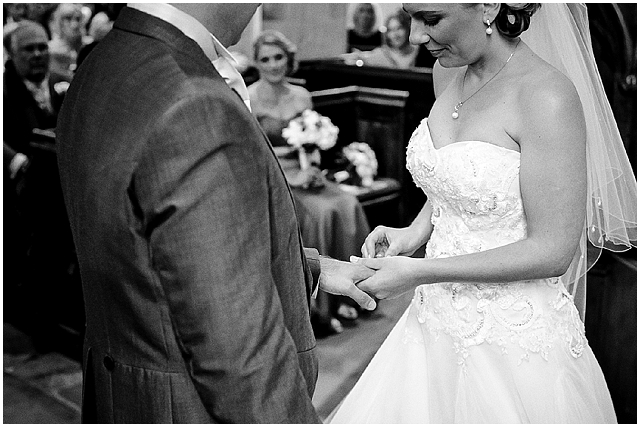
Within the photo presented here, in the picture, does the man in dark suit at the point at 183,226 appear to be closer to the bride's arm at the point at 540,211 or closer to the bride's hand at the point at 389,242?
the bride's arm at the point at 540,211

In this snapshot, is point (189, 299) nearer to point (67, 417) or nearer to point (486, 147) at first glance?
point (486, 147)

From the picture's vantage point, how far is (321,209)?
5.39 meters

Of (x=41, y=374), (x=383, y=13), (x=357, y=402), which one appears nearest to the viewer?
(x=357, y=402)

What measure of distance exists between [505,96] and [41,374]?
3.53 m

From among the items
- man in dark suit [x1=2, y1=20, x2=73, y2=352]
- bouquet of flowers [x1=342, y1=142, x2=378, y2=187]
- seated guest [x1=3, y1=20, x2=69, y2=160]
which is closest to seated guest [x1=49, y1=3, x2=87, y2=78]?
seated guest [x1=3, y1=20, x2=69, y2=160]

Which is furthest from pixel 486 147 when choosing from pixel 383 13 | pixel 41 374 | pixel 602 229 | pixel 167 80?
pixel 383 13

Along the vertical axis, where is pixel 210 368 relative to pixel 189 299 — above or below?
below

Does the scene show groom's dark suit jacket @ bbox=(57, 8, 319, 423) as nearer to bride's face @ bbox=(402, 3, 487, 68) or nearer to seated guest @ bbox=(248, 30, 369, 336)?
bride's face @ bbox=(402, 3, 487, 68)

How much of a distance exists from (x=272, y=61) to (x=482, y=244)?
13.1ft

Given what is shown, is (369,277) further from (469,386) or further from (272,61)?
(272,61)

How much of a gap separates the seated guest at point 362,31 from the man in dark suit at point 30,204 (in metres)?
6.78

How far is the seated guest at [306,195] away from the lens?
17.6 ft

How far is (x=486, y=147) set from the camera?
2.28 meters

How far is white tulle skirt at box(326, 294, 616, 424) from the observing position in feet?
7.75
